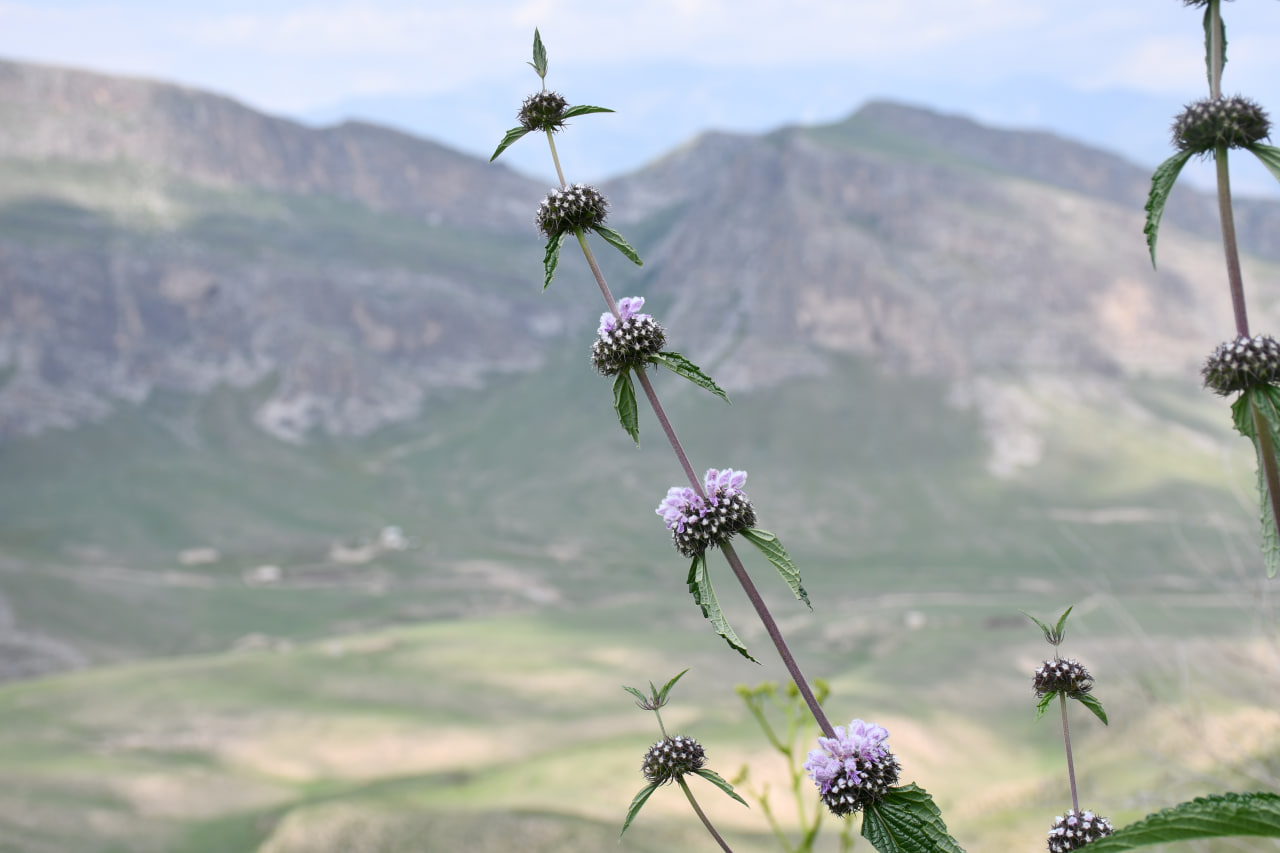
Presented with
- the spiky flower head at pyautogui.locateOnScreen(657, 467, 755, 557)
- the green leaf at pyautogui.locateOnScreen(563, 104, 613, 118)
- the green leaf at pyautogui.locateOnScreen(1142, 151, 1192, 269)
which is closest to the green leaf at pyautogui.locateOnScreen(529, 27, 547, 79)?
the green leaf at pyautogui.locateOnScreen(563, 104, 613, 118)

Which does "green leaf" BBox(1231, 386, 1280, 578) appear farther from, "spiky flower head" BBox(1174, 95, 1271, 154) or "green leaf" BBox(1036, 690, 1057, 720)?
"spiky flower head" BBox(1174, 95, 1271, 154)

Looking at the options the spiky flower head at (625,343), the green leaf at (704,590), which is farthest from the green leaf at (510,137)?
the green leaf at (704,590)

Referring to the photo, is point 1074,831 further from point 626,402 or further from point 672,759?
point 626,402

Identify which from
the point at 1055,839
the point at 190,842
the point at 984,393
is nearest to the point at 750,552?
the point at 984,393

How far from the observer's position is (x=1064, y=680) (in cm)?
486

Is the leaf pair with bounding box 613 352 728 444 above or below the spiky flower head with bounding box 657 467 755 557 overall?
above

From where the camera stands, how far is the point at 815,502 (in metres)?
182

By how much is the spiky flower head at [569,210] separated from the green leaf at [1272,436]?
294 cm

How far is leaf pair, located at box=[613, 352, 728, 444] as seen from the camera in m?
4.68

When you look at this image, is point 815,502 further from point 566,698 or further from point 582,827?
point 582,827

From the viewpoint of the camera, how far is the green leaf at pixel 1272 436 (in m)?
4.49

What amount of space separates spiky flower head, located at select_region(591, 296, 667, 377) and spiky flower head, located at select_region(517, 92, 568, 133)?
87 centimetres

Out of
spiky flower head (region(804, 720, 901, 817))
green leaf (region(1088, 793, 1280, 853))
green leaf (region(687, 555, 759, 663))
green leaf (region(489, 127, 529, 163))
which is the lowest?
green leaf (region(1088, 793, 1280, 853))

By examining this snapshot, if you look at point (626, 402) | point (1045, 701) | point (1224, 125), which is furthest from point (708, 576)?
point (1224, 125)
